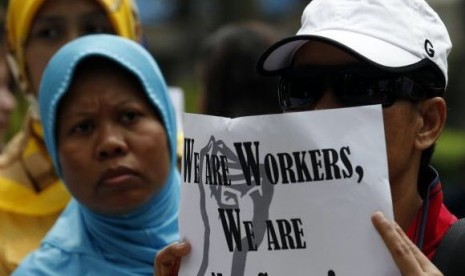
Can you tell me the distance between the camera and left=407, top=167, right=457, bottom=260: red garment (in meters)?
2.92

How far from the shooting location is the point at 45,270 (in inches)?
A: 162

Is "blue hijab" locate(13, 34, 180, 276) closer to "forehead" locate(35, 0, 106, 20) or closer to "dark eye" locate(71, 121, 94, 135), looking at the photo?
"dark eye" locate(71, 121, 94, 135)

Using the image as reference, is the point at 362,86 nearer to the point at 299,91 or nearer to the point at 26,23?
the point at 299,91

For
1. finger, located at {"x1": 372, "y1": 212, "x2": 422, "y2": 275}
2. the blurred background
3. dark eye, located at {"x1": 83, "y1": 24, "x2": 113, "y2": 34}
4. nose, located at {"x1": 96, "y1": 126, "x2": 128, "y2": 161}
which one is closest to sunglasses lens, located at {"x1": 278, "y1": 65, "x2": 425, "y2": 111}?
finger, located at {"x1": 372, "y1": 212, "x2": 422, "y2": 275}

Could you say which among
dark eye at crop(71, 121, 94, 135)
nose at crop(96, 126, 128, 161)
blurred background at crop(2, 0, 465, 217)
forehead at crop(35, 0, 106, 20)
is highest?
forehead at crop(35, 0, 106, 20)

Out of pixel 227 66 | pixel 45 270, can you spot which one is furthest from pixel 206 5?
pixel 45 270

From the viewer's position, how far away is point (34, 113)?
522cm

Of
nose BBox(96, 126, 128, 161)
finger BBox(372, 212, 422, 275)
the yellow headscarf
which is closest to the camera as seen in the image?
finger BBox(372, 212, 422, 275)

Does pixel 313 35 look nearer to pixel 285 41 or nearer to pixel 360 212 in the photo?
pixel 285 41

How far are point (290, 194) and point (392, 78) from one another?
32cm

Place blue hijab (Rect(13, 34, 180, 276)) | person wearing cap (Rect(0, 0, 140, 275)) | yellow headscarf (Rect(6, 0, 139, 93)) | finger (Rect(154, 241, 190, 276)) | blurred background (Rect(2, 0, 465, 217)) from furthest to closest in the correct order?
blurred background (Rect(2, 0, 465, 217))
yellow headscarf (Rect(6, 0, 139, 93))
person wearing cap (Rect(0, 0, 140, 275))
blue hijab (Rect(13, 34, 180, 276))
finger (Rect(154, 241, 190, 276))

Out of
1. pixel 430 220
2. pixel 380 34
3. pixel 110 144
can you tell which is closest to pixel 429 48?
pixel 380 34

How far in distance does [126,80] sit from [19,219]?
924 mm

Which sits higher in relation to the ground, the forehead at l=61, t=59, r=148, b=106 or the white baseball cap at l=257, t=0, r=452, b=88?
the white baseball cap at l=257, t=0, r=452, b=88
